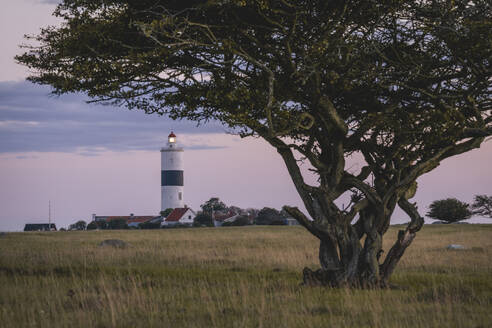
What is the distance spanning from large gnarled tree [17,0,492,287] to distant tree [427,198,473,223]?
8273cm

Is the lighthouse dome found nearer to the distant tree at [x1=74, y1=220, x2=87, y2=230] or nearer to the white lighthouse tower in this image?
the white lighthouse tower

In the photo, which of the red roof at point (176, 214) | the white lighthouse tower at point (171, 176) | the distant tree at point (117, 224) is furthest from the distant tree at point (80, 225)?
the red roof at point (176, 214)

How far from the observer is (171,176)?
15050cm

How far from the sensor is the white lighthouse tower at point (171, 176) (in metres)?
150

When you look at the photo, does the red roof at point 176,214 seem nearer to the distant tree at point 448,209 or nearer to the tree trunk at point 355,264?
the distant tree at point 448,209

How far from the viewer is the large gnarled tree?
14.7 metres

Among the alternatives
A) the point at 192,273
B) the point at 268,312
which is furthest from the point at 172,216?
the point at 268,312

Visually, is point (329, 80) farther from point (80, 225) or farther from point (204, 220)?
point (80, 225)

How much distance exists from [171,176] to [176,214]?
13099 mm

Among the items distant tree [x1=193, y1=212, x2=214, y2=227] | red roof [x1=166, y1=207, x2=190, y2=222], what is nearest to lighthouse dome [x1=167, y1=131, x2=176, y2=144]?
red roof [x1=166, y1=207, x2=190, y2=222]

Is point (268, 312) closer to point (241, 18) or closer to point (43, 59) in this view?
point (241, 18)

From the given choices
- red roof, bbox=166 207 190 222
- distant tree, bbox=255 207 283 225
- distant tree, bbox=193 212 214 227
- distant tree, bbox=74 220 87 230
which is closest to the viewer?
distant tree, bbox=193 212 214 227

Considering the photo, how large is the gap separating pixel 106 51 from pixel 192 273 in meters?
8.44

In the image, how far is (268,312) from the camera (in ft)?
38.1
